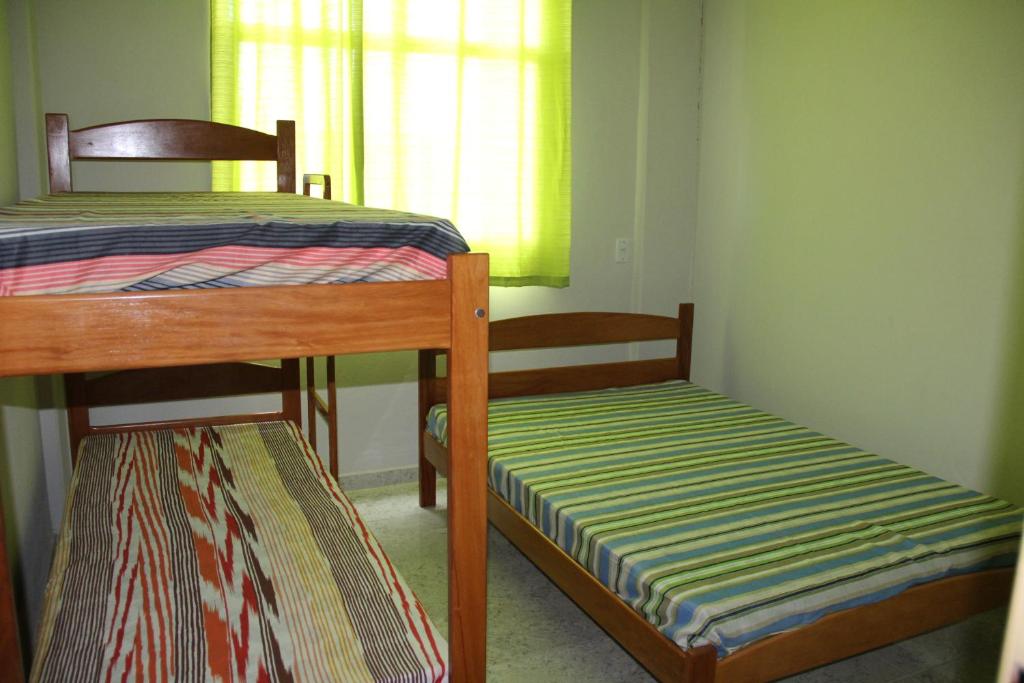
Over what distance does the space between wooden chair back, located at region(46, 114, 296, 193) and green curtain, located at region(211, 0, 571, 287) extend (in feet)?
0.65

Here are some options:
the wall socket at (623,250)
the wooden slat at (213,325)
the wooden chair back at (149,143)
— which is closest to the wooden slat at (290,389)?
the wooden chair back at (149,143)

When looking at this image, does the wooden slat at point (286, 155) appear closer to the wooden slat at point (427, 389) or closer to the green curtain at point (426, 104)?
the green curtain at point (426, 104)

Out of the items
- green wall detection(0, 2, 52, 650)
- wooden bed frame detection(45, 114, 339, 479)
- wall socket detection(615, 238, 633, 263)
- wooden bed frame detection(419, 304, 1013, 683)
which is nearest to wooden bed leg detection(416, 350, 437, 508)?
wooden bed frame detection(45, 114, 339, 479)

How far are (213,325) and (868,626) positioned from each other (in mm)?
1381

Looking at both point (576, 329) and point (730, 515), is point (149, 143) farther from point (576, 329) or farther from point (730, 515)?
point (730, 515)

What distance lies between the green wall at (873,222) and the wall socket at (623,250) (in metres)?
0.32

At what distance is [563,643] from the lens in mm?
2109

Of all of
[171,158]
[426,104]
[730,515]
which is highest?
[426,104]

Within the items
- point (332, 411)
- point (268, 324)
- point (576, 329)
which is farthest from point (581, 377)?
point (268, 324)

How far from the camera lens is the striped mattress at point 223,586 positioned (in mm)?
1147

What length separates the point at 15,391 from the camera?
6.66 ft

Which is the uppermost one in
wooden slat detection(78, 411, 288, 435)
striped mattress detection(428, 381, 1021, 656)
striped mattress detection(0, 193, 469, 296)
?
striped mattress detection(0, 193, 469, 296)

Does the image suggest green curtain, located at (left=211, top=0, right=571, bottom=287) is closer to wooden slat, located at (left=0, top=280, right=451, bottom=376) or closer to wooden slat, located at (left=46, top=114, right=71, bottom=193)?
wooden slat, located at (left=46, top=114, right=71, bottom=193)

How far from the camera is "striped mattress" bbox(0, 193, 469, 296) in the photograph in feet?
3.07
